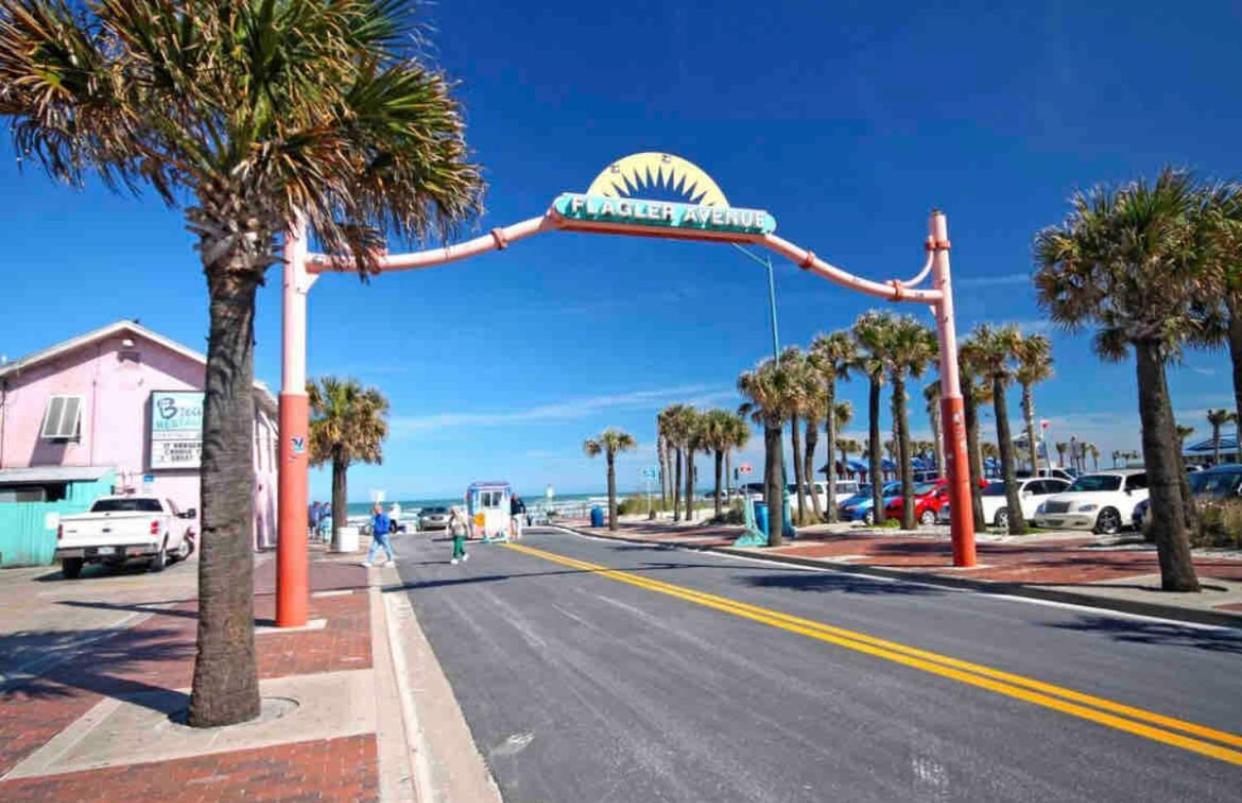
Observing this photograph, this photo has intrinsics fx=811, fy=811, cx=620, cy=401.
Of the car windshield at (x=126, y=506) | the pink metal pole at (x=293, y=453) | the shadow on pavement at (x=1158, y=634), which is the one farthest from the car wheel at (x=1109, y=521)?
the car windshield at (x=126, y=506)

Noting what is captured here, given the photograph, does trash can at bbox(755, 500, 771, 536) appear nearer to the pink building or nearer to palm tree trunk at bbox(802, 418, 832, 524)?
palm tree trunk at bbox(802, 418, 832, 524)

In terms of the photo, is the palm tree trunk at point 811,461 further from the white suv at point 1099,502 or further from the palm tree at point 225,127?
the palm tree at point 225,127

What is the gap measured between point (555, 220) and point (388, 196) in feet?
19.5

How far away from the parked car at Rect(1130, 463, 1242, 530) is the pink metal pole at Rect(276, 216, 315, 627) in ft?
59.6

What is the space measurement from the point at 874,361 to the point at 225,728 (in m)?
26.0

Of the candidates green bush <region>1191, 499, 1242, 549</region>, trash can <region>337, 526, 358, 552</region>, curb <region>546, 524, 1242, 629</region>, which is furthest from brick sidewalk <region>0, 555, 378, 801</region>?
trash can <region>337, 526, 358, 552</region>

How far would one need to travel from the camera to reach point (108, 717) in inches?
259

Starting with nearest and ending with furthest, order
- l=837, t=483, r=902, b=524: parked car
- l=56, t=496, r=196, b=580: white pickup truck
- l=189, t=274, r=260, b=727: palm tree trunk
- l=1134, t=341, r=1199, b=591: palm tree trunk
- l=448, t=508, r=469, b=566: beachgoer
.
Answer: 1. l=189, t=274, r=260, b=727: palm tree trunk
2. l=1134, t=341, r=1199, b=591: palm tree trunk
3. l=56, t=496, r=196, b=580: white pickup truck
4. l=448, t=508, r=469, b=566: beachgoer
5. l=837, t=483, r=902, b=524: parked car

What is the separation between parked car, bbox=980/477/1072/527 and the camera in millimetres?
26281

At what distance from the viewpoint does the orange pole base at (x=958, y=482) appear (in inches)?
611

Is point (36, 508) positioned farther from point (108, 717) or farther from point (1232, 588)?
point (1232, 588)

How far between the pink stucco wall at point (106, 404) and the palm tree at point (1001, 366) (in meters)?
24.3

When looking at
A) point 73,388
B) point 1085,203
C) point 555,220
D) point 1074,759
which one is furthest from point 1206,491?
point 73,388

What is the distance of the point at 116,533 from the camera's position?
62.6 feet
